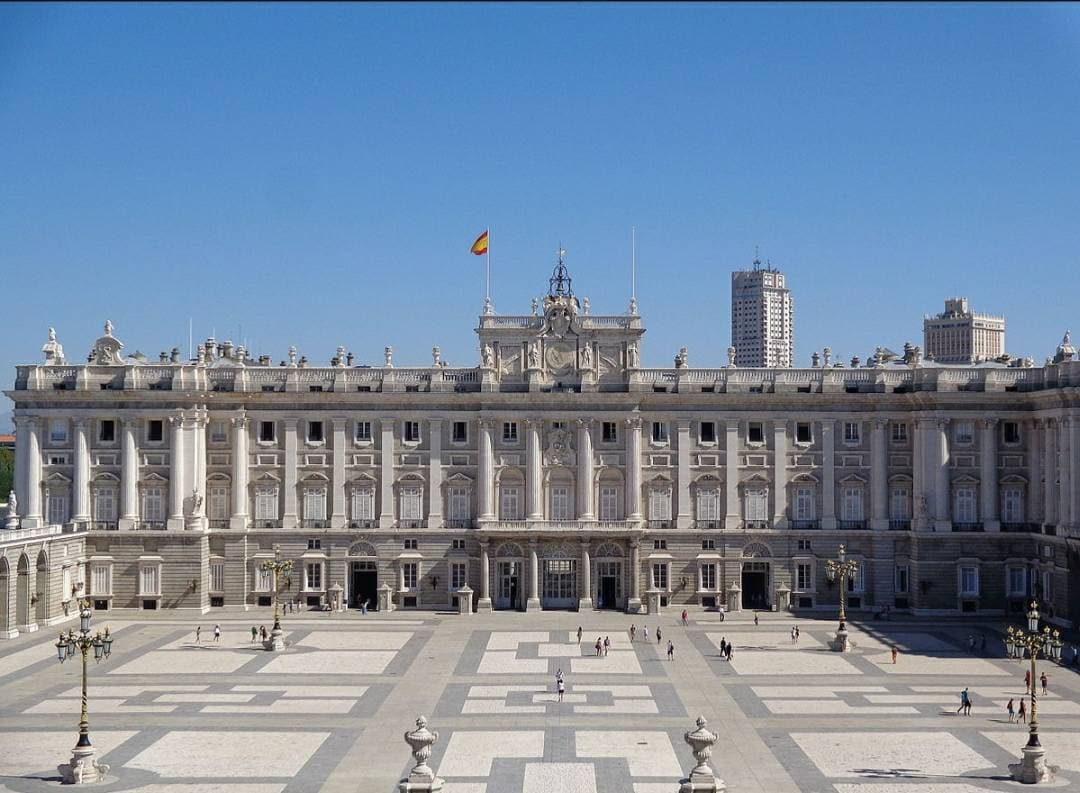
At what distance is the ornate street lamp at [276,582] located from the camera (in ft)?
241

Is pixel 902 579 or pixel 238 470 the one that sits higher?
pixel 238 470

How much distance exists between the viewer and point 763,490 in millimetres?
89125

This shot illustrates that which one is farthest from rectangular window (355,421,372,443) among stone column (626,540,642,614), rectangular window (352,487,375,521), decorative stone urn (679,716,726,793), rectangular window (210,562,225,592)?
decorative stone urn (679,716,726,793)

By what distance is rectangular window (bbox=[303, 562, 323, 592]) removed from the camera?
88.6 metres

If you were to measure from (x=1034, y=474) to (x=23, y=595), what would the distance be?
60061 mm

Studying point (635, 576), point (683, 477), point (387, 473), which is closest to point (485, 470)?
point (387, 473)

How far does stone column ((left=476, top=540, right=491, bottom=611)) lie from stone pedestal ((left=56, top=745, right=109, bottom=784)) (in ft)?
136

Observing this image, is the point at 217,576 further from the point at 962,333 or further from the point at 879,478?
the point at 962,333

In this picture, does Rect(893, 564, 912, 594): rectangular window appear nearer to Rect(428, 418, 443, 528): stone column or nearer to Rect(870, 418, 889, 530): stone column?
Rect(870, 418, 889, 530): stone column

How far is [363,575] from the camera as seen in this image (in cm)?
8925

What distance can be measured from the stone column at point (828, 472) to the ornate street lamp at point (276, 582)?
1321 inches

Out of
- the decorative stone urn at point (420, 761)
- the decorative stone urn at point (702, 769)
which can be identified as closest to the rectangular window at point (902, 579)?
the decorative stone urn at point (702, 769)

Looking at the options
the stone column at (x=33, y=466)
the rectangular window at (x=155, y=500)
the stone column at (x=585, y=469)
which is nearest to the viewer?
the stone column at (x=33, y=466)

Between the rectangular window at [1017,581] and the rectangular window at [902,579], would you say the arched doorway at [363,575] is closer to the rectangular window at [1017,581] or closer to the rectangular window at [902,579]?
the rectangular window at [902,579]
